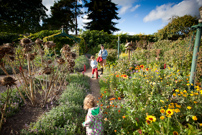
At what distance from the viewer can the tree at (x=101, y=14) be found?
66.9ft

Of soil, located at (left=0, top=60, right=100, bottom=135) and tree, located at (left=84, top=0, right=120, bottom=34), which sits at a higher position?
tree, located at (left=84, top=0, right=120, bottom=34)

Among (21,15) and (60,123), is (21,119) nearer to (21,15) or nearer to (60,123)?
(60,123)

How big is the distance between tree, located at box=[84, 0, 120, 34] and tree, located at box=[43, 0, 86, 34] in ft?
10.3

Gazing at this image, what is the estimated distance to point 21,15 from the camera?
1983 centimetres


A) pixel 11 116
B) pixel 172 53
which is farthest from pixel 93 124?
pixel 172 53

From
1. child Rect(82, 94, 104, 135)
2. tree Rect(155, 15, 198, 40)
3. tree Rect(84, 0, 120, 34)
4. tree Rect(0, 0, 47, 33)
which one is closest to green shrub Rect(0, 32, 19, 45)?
tree Rect(0, 0, 47, 33)

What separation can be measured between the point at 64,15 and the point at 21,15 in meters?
7.98

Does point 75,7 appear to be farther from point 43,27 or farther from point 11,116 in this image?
point 11,116

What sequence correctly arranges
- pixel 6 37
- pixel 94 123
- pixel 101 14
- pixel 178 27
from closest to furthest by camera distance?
pixel 94 123 → pixel 6 37 → pixel 178 27 → pixel 101 14

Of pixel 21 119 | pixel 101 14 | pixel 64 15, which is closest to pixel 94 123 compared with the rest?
pixel 21 119

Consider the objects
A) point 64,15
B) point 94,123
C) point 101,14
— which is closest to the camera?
point 94,123

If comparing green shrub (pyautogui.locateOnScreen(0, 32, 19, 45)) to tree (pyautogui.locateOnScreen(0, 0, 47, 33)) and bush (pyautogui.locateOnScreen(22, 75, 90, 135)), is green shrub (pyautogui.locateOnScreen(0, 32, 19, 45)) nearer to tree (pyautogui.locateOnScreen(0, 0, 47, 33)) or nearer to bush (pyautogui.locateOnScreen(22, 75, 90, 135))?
tree (pyautogui.locateOnScreen(0, 0, 47, 33))

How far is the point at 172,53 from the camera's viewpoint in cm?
545

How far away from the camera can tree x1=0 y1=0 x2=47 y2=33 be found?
18.2m
